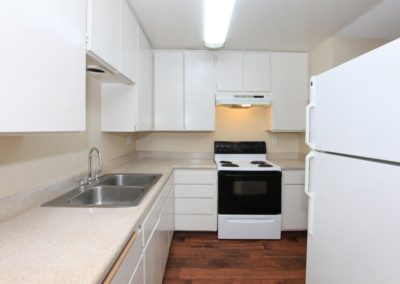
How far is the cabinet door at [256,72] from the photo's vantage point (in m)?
2.96

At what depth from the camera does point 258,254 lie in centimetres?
238

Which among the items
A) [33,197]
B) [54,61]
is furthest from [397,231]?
[33,197]

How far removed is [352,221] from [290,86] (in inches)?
87.4

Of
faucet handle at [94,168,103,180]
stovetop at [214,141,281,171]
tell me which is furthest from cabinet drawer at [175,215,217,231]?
faucet handle at [94,168,103,180]

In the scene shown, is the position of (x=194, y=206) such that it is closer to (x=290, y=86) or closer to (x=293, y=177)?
(x=293, y=177)

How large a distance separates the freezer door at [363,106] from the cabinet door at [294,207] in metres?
1.39

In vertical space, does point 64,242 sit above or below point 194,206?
above

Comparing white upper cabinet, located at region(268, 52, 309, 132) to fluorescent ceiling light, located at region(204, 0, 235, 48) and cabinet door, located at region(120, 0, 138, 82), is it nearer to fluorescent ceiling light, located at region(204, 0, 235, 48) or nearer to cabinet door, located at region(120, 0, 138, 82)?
fluorescent ceiling light, located at region(204, 0, 235, 48)

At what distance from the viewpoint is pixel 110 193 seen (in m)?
1.77

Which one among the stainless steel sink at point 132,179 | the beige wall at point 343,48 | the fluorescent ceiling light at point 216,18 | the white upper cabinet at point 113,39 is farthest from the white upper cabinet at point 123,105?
the beige wall at point 343,48

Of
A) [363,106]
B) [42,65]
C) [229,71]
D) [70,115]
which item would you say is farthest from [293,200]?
[42,65]

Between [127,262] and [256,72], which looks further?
[256,72]

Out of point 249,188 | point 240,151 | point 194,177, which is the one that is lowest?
point 249,188

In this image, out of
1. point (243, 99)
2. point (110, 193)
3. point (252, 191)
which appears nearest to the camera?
point (110, 193)
